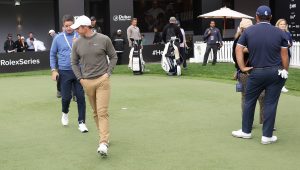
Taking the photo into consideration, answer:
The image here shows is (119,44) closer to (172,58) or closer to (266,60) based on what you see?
(172,58)

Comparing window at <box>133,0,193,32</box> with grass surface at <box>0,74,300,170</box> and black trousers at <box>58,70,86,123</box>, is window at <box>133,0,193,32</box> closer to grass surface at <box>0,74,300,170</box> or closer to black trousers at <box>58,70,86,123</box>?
grass surface at <box>0,74,300,170</box>

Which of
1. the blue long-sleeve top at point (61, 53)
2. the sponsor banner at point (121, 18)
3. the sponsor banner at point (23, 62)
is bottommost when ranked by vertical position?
the sponsor banner at point (23, 62)

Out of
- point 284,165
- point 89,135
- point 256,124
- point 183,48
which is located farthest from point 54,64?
point 183,48

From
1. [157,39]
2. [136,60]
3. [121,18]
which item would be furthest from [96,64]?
[157,39]

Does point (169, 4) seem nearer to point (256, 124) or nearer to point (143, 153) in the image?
point (256, 124)

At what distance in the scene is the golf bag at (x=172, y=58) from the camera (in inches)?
642

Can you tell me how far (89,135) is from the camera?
26.4 feet

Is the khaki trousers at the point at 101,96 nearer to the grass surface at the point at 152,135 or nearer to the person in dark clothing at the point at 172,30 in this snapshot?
the grass surface at the point at 152,135

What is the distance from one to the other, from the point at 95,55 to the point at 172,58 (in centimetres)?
956

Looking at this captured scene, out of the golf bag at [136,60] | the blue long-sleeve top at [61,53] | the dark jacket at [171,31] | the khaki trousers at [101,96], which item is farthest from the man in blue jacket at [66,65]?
the golf bag at [136,60]

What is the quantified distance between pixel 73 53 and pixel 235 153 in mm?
2557

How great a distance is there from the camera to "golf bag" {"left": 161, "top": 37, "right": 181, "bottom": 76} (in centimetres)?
1630

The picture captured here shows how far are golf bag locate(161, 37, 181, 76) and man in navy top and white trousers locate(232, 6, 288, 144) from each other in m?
9.05

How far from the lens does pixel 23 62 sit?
2005cm
